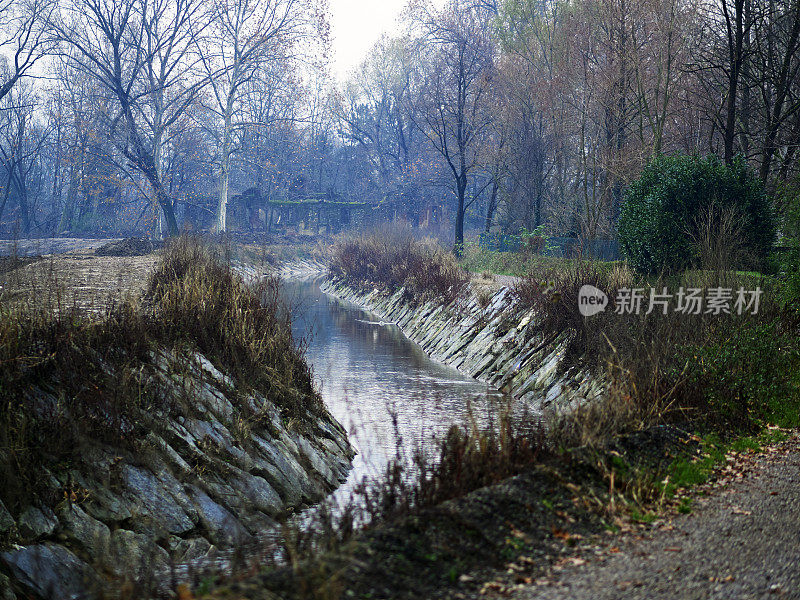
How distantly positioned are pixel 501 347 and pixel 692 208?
16.9 ft

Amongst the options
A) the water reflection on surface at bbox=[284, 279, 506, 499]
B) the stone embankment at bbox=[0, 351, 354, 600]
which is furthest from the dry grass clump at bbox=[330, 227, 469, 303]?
the stone embankment at bbox=[0, 351, 354, 600]

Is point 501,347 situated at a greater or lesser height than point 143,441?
greater

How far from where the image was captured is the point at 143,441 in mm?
7145

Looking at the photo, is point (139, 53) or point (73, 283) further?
point (139, 53)

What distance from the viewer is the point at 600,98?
2473 centimetres

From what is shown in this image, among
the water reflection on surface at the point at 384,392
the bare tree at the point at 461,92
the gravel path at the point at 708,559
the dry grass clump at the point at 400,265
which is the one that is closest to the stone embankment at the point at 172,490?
the water reflection on surface at the point at 384,392

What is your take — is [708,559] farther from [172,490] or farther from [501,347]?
[501,347]

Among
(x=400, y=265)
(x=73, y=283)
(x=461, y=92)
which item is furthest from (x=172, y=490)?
(x=461, y=92)

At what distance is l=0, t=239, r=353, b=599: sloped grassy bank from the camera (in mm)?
5980

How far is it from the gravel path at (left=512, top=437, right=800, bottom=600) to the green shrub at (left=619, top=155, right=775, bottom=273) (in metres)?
10.5

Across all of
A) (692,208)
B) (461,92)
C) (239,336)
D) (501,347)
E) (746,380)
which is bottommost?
(501,347)

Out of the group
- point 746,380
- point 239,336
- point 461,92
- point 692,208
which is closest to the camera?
point 746,380

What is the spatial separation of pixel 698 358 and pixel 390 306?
651 inches

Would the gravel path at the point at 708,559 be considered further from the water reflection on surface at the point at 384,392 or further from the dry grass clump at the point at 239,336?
the dry grass clump at the point at 239,336
